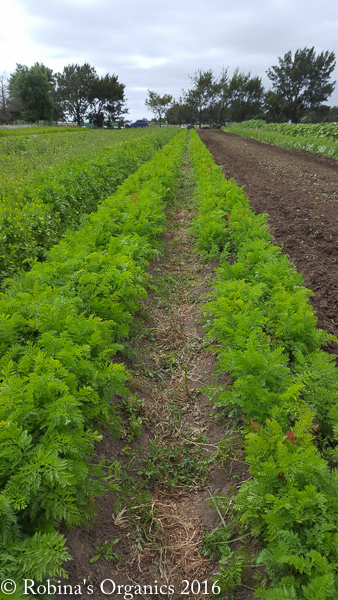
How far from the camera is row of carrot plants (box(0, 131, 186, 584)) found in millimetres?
1782

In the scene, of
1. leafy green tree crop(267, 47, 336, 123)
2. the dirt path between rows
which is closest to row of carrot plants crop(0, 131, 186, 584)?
the dirt path between rows

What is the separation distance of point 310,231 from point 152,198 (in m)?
3.79

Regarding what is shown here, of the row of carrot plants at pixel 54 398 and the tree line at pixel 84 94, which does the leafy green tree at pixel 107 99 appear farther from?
the row of carrot plants at pixel 54 398

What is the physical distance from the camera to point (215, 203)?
802 cm

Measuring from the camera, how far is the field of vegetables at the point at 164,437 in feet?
6.23

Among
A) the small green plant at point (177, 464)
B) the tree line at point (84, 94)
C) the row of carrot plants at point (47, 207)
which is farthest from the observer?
the tree line at point (84, 94)

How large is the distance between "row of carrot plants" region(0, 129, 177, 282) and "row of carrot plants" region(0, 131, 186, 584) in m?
1.04

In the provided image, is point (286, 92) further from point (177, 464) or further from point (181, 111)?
point (177, 464)

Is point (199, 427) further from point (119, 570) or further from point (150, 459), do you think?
point (119, 570)

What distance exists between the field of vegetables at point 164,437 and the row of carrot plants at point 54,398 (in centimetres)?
1

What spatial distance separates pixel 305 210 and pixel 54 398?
351 inches

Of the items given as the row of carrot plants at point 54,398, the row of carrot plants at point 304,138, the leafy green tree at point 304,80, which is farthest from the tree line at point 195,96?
the row of carrot plants at point 54,398

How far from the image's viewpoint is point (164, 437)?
11.6 feet

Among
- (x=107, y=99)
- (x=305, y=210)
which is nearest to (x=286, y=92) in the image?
(x=107, y=99)
